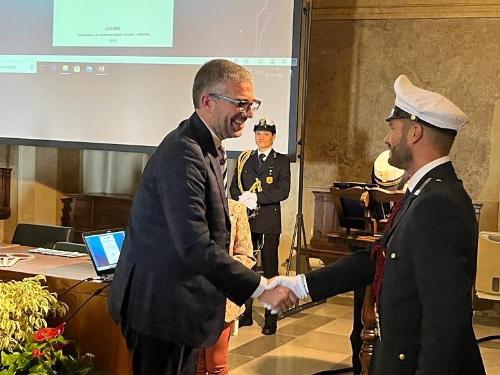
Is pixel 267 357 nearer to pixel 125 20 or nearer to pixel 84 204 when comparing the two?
pixel 125 20

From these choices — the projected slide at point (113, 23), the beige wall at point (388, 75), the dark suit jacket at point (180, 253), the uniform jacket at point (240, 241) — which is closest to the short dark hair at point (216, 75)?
the dark suit jacket at point (180, 253)

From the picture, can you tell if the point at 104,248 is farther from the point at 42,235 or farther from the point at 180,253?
the point at 42,235

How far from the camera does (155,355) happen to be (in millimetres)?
2432

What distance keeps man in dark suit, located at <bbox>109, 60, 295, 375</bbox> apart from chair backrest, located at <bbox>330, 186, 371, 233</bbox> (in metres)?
1.70

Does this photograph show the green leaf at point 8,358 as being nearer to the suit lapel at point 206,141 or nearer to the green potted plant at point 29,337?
the green potted plant at point 29,337

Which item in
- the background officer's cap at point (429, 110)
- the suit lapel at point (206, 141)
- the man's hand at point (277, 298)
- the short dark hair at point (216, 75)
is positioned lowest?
the man's hand at point (277, 298)

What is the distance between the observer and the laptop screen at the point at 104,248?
3.12 meters

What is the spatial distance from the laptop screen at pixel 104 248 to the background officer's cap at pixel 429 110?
1.48 metres

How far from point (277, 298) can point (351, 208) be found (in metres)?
Answer: 1.79

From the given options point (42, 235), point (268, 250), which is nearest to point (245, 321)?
point (268, 250)

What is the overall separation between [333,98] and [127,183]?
2.67 m

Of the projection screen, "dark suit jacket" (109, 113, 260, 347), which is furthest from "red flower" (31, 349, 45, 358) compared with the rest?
the projection screen

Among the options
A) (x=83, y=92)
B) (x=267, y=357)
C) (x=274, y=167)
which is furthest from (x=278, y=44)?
(x=267, y=357)

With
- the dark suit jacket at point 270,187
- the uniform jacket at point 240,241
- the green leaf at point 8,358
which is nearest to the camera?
the green leaf at point 8,358
